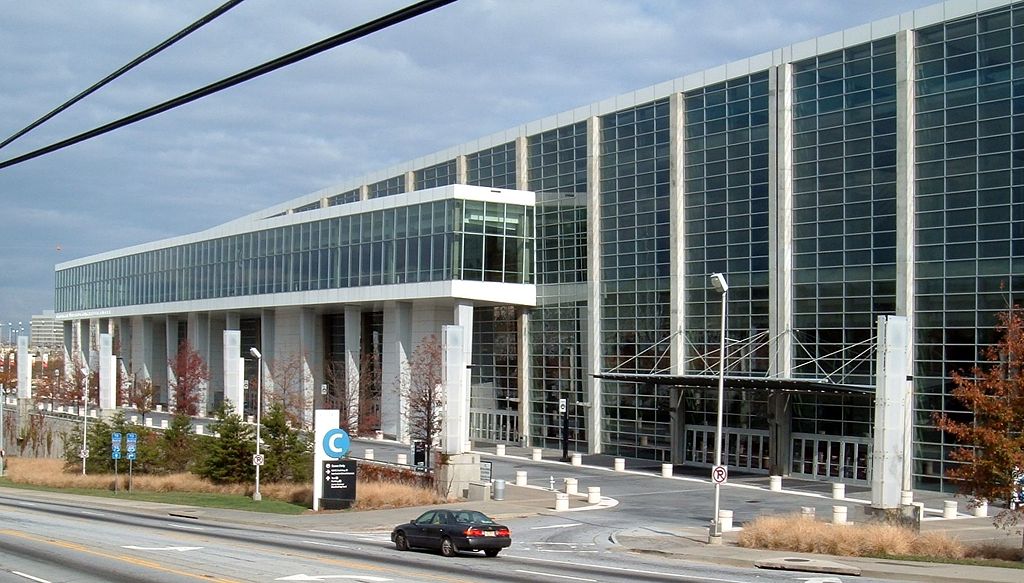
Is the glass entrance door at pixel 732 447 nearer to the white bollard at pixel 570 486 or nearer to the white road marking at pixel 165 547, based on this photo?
the white bollard at pixel 570 486

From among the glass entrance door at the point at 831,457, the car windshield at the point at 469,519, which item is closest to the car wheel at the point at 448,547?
the car windshield at the point at 469,519

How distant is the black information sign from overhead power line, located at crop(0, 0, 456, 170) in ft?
100

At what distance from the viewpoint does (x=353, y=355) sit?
82.8 m

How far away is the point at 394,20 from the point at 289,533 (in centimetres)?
2952

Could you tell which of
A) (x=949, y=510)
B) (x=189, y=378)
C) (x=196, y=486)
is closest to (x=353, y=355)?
(x=189, y=378)

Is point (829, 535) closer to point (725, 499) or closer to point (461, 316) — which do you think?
point (725, 499)

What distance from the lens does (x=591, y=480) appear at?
55.7 m

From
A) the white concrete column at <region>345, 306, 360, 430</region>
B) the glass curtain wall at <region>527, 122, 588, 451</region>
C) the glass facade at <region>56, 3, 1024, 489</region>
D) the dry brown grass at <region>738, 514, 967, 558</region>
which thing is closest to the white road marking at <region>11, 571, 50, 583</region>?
the dry brown grass at <region>738, 514, 967, 558</region>

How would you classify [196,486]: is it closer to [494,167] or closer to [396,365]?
[396,365]

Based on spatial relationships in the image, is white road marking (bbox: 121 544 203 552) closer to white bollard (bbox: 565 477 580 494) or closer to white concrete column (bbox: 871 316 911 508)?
white concrete column (bbox: 871 316 911 508)

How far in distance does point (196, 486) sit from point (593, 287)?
27342 mm

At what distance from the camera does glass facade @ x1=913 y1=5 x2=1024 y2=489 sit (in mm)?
47594

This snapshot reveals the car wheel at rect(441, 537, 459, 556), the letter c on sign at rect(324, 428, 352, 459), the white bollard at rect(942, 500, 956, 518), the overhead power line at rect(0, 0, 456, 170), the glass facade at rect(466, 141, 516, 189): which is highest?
the glass facade at rect(466, 141, 516, 189)

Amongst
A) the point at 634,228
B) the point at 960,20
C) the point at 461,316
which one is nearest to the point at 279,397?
the point at 461,316
